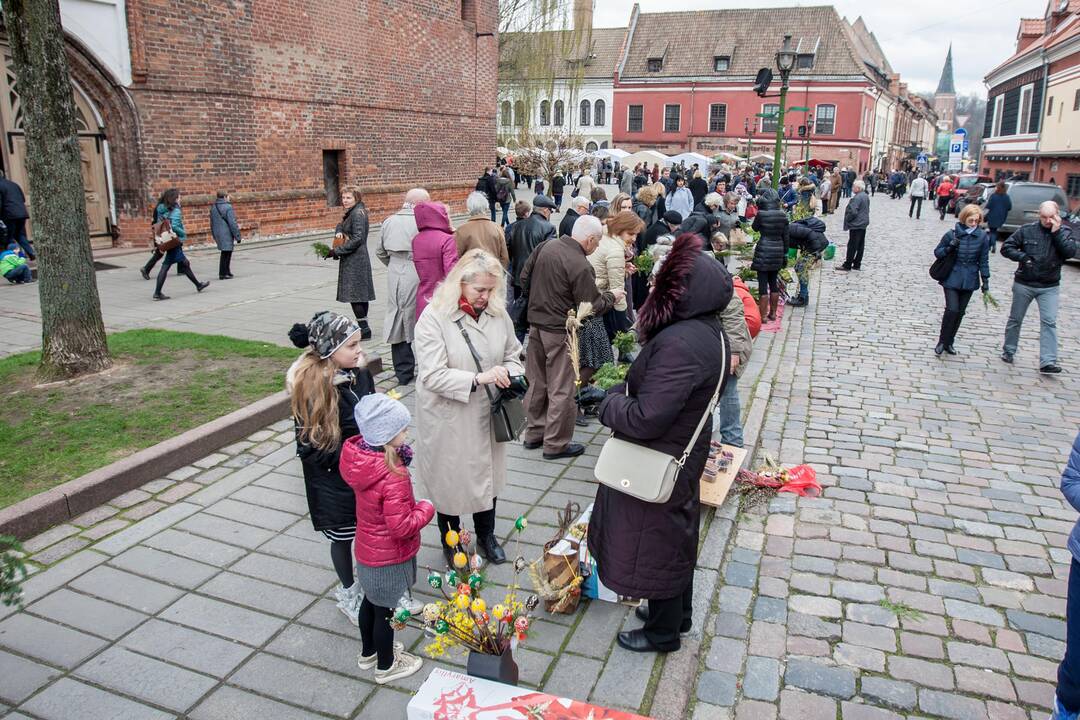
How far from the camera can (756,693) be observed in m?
3.70

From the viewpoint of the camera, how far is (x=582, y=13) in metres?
41.7

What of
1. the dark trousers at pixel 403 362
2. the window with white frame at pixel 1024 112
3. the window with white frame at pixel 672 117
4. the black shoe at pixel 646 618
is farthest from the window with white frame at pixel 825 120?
the black shoe at pixel 646 618

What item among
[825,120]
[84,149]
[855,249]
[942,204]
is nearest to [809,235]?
[855,249]

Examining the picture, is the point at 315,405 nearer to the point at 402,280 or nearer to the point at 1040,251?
the point at 402,280

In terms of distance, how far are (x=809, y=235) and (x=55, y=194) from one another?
10833 millimetres

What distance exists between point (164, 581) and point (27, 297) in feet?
29.1

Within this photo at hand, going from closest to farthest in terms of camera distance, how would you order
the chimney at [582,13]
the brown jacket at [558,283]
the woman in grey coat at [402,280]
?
1. the brown jacket at [558,283]
2. the woman in grey coat at [402,280]
3. the chimney at [582,13]

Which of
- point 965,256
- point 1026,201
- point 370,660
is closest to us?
point 370,660

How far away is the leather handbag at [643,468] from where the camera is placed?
11.2 ft

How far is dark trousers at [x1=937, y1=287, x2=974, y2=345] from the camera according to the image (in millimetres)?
9477

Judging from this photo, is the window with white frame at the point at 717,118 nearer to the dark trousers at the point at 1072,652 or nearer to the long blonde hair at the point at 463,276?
the long blonde hair at the point at 463,276

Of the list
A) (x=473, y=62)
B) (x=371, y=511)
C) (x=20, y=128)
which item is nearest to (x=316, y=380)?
(x=371, y=511)

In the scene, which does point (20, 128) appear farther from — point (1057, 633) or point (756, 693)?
point (1057, 633)

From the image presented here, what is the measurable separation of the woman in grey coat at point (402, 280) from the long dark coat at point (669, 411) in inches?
176
